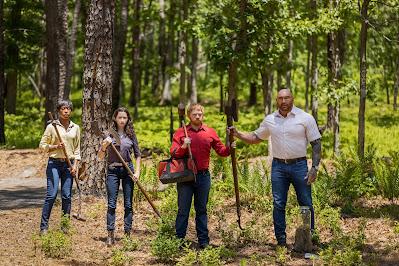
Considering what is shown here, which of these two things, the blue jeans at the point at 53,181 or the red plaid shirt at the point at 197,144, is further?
the blue jeans at the point at 53,181

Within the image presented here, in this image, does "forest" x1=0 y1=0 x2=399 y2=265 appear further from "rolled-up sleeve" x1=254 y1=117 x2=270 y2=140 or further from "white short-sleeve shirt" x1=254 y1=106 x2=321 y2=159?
"white short-sleeve shirt" x1=254 y1=106 x2=321 y2=159

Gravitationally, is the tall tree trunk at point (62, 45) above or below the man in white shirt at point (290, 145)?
above

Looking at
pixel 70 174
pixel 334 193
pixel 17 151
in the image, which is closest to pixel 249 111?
pixel 17 151

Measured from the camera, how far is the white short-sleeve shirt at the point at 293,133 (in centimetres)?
725

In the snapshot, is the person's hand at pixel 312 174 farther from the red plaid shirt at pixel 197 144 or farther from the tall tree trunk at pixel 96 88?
the tall tree trunk at pixel 96 88

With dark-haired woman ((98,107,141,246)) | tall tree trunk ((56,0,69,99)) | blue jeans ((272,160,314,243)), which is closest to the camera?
blue jeans ((272,160,314,243))

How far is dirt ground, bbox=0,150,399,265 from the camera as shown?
716cm

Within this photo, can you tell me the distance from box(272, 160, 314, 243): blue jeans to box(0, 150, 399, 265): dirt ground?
431 millimetres

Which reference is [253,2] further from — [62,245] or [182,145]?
[62,245]

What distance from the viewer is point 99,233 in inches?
348

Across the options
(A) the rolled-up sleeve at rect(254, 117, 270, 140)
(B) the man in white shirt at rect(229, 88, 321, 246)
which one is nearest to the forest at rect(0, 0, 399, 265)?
(B) the man in white shirt at rect(229, 88, 321, 246)

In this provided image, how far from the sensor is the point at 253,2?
1395 cm

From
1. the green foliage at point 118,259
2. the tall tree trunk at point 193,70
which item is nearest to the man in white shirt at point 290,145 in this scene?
the green foliage at point 118,259

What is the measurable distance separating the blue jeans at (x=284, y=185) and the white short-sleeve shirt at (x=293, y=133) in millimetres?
150
